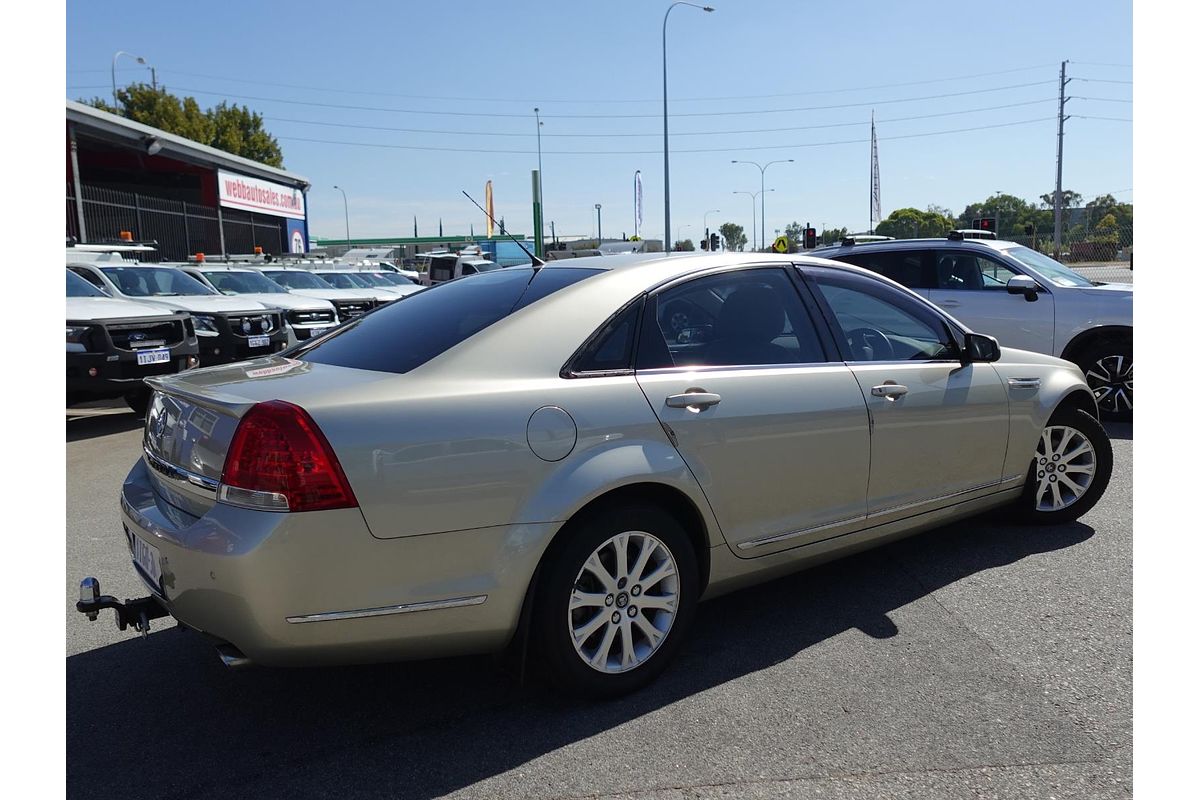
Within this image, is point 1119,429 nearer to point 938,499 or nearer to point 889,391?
point 938,499

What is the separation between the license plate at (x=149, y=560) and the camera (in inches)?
113

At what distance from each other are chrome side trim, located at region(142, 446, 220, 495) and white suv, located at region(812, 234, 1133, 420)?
7.91 metres

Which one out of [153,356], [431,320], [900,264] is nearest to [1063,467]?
[431,320]

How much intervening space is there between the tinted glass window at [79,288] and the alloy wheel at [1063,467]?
368 inches

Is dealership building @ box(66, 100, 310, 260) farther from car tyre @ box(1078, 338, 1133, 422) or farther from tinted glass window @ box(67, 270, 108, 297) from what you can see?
car tyre @ box(1078, 338, 1133, 422)

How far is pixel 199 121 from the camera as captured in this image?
48.4 metres

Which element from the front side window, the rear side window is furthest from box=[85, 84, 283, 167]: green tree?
the rear side window

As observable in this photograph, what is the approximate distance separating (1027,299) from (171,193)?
3537cm

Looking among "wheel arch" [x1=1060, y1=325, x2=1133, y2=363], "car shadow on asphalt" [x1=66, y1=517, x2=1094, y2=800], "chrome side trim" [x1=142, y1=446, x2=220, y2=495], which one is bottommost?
"car shadow on asphalt" [x1=66, y1=517, x2=1094, y2=800]

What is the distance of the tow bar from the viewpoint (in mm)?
2967

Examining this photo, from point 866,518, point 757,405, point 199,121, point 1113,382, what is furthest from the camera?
point 199,121

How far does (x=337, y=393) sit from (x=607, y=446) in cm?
88

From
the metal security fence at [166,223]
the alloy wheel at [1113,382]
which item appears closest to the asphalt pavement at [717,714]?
the alloy wheel at [1113,382]

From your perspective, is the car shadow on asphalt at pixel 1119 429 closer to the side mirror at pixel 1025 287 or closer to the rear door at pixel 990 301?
the rear door at pixel 990 301
